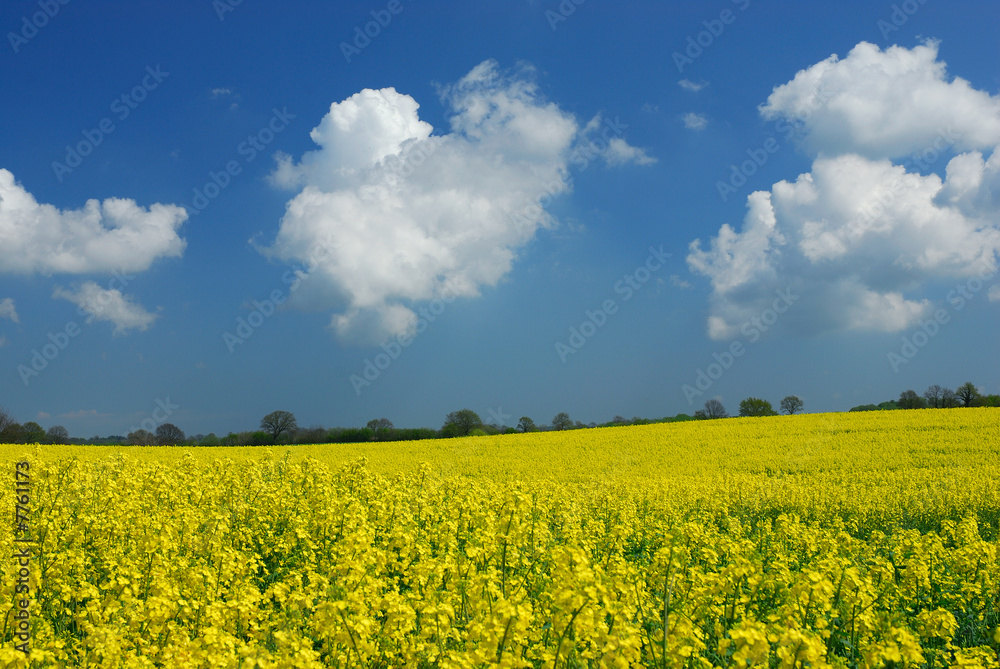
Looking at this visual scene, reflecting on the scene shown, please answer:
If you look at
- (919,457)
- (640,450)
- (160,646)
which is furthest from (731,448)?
(160,646)

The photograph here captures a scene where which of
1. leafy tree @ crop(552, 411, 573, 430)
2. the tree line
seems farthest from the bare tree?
leafy tree @ crop(552, 411, 573, 430)

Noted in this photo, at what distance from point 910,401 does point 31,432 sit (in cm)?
10280

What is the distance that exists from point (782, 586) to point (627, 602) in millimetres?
2324

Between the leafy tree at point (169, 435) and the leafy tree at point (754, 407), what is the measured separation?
69881 millimetres

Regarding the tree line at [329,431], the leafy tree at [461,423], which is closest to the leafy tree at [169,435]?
the tree line at [329,431]

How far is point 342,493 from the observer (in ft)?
35.6

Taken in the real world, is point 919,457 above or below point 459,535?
below

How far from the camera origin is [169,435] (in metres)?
58.0

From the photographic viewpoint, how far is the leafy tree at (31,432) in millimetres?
51000

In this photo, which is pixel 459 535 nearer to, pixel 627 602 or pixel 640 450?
pixel 627 602

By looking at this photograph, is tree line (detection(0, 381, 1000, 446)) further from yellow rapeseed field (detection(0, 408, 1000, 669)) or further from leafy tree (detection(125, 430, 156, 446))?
yellow rapeseed field (detection(0, 408, 1000, 669))

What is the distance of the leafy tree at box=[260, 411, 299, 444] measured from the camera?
58.8m

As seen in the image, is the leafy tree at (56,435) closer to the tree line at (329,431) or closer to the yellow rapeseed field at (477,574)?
the tree line at (329,431)

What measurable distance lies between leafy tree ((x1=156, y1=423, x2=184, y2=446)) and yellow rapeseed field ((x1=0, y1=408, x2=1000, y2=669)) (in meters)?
46.2
